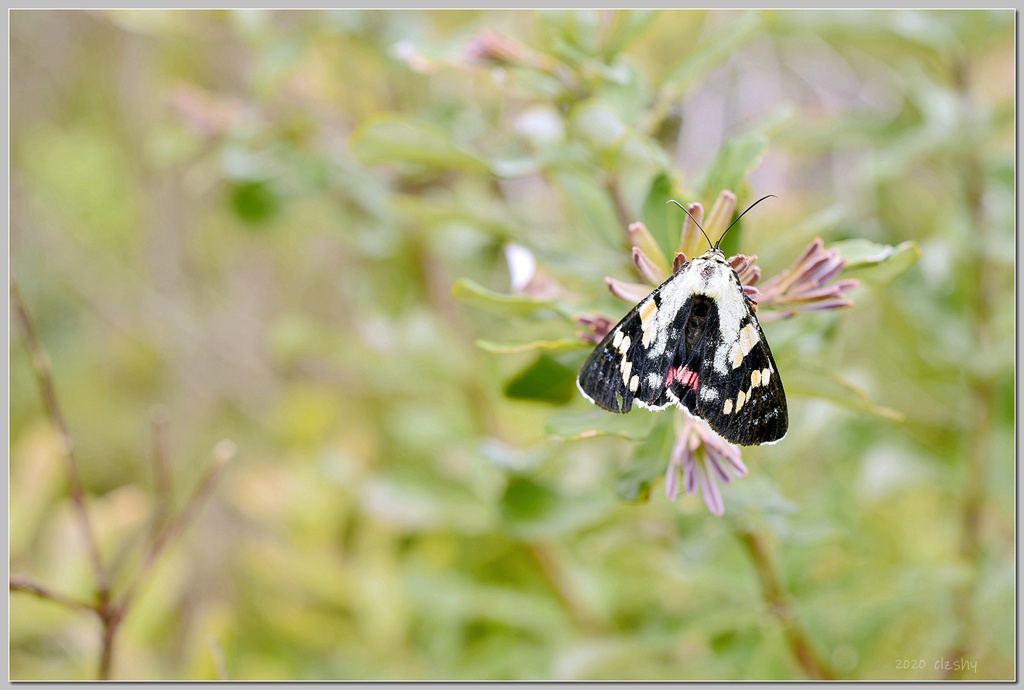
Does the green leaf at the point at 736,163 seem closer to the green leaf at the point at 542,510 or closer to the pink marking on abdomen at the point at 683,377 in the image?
the pink marking on abdomen at the point at 683,377

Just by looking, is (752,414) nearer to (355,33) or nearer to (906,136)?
(906,136)

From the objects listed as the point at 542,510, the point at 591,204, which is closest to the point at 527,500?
the point at 542,510

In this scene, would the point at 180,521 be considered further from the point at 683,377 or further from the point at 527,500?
the point at 683,377

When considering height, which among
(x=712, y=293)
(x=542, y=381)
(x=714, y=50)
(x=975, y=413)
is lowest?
(x=975, y=413)

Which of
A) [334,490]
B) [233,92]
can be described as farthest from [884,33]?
[233,92]

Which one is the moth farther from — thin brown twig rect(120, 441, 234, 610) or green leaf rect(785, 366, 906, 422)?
thin brown twig rect(120, 441, 234, 610)

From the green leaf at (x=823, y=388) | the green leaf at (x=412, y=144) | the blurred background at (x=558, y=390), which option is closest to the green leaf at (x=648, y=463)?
the blurred background at (x=558, y=390)
